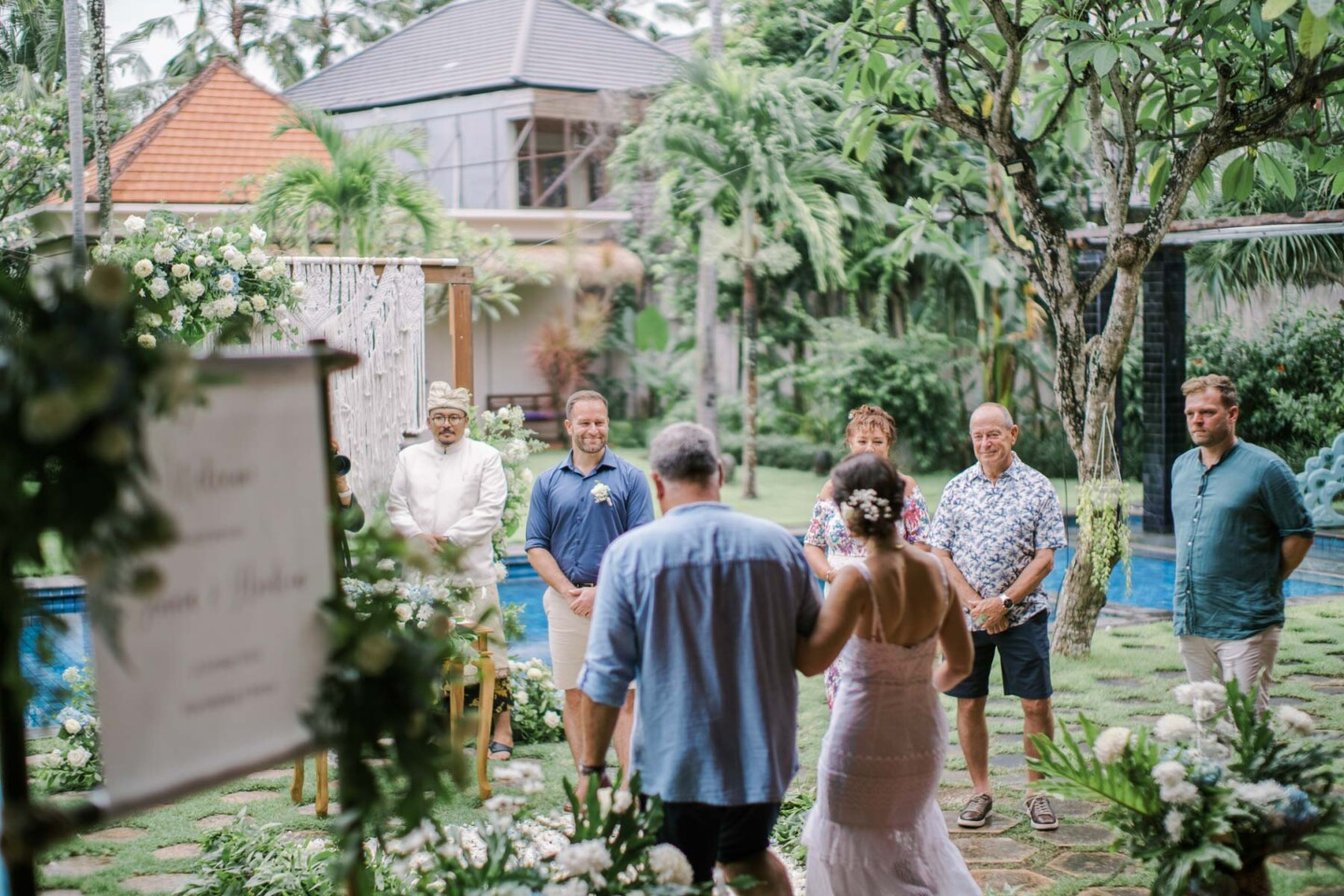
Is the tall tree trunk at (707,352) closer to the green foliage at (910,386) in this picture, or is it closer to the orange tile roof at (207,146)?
the green foliage at (910,386)

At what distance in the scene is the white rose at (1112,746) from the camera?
3.08 metres

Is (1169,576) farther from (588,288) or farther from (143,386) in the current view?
(588,288)

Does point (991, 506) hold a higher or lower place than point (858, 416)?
lower

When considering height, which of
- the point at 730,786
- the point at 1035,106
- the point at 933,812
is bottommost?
the point at 933,812

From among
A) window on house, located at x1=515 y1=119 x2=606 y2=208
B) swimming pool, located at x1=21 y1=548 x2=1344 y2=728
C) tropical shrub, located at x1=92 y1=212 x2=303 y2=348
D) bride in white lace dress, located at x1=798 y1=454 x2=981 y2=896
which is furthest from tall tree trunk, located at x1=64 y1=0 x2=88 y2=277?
→ window on house, located at x1=515 y1=119 x2=606 y2=208

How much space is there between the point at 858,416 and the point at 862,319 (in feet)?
52.7

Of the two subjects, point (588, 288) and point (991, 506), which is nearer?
point (991, 506)

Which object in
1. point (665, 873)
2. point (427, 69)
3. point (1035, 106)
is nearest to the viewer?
point (665, 873)

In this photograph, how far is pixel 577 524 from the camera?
4977 millimetres

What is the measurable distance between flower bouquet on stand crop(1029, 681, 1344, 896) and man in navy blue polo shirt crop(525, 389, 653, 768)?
82.0 inches

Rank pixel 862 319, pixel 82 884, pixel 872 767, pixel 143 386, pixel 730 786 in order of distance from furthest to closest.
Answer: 1. pixel 862 319
2. pixel 82 884
3. pixel 872 767
4. pixel 730 786
5. pixel 143 386

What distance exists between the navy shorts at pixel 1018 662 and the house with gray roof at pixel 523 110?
16705mm

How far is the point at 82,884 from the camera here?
4137 mm

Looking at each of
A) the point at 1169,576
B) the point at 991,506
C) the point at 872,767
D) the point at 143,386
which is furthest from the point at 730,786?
the point at 1169,576
